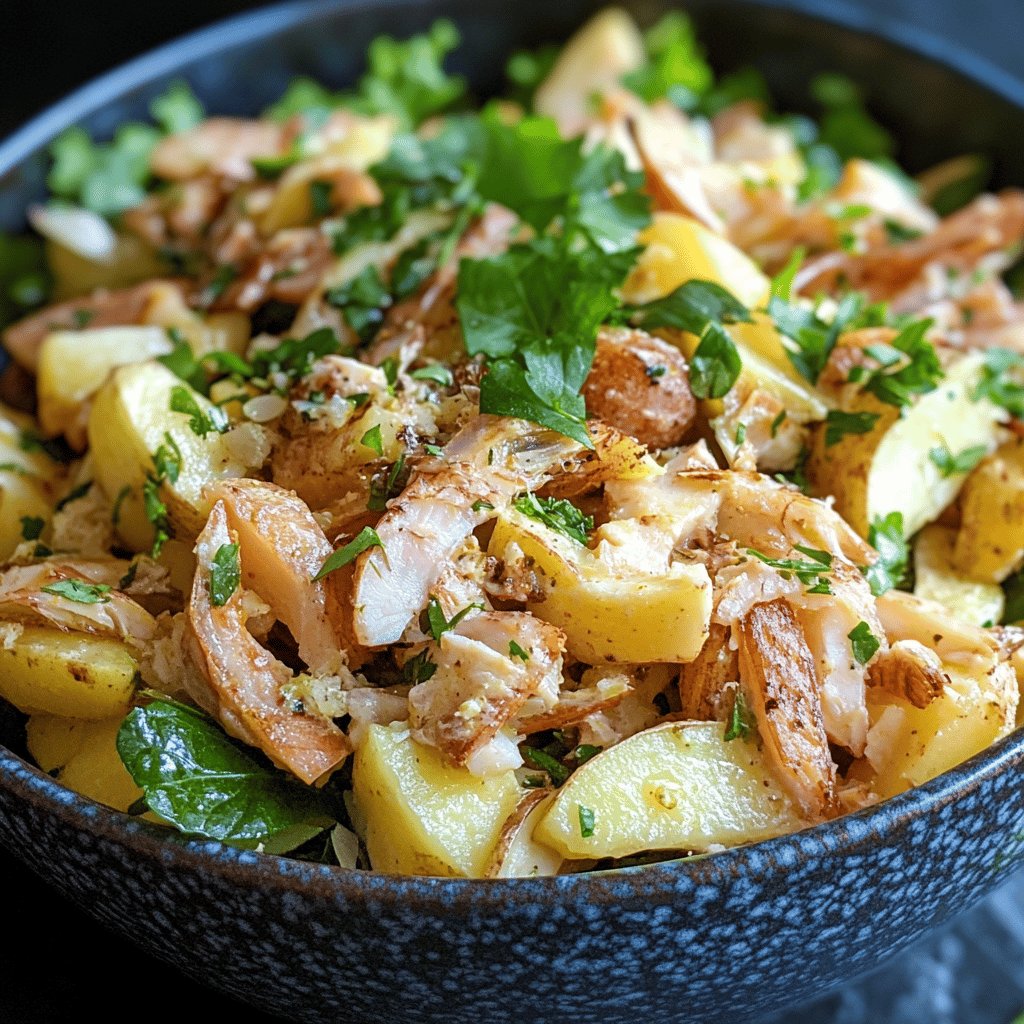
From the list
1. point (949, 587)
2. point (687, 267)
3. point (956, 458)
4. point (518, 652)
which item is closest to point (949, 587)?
point (949, 587)

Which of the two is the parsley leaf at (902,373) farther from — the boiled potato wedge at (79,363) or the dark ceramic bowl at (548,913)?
the boiled potato wedge at (79,363)

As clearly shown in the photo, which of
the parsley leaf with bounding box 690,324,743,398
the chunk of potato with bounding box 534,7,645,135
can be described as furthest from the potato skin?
the chunk of potato with bounding box 534,7,645,135

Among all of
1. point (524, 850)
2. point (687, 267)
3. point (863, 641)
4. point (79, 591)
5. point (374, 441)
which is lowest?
point (524, 850)

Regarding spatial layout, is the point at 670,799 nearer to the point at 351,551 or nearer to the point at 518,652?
the point at 518,652

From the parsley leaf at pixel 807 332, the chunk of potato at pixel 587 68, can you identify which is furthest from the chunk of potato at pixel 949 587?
the chunk of potato at pixel 587 68

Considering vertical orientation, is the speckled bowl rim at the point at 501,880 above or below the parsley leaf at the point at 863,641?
below

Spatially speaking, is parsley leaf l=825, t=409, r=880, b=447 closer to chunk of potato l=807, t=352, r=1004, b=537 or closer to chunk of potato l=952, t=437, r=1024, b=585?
chunk of potato l=807, t=352, r=1004, b=537
